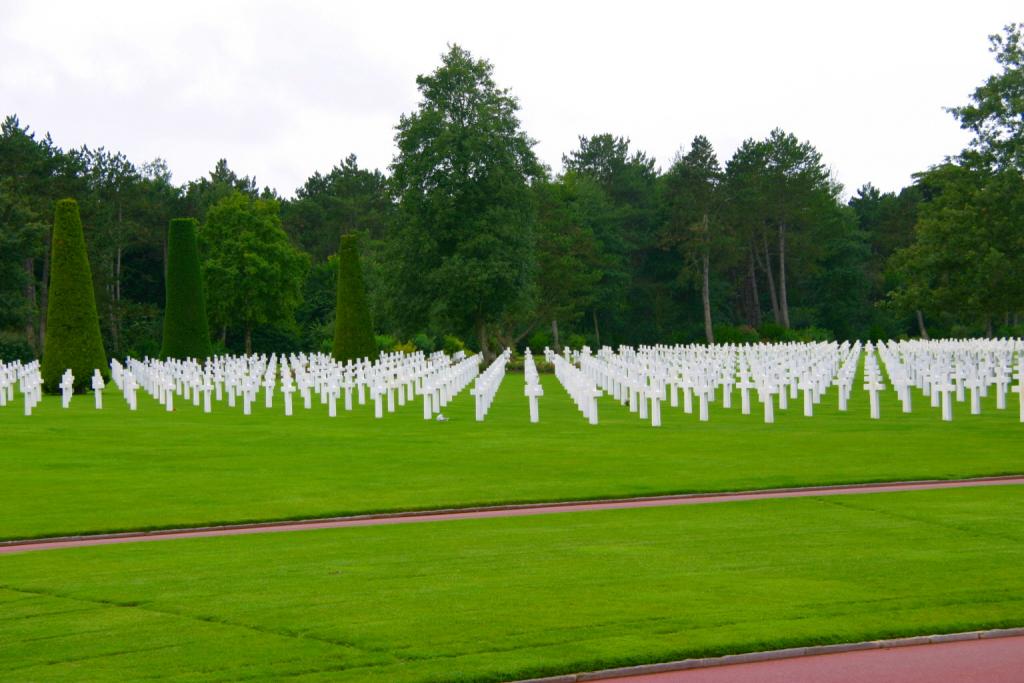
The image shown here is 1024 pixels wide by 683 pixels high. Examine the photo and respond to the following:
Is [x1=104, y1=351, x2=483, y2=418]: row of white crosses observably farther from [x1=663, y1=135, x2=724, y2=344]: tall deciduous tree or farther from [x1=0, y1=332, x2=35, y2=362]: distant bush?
[x1=663, y1=135, x2=724, y2=344]: tall deciduous tree

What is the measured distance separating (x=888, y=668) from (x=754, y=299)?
83168 mm

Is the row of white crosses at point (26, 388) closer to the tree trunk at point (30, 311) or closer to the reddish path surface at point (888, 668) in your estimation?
the tree trunk at point (30, 311)

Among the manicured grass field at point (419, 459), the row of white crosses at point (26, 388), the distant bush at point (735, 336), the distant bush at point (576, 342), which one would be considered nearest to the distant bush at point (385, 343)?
the distant bush at point (576, 342)

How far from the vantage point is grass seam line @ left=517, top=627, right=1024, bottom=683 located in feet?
21.7

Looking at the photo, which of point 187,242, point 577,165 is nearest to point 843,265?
point 577,165

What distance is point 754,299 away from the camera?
290ft

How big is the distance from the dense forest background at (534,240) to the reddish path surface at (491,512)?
35555mm

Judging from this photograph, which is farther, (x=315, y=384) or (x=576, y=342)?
(x=576, y=342)

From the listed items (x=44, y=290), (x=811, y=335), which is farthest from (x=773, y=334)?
(x=44, y=290)

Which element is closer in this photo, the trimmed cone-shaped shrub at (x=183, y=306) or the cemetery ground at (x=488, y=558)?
the cemetery ground at (x=488, y=558)

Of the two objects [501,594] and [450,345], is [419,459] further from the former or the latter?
[450,345]

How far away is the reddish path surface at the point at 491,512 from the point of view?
38.3 ft

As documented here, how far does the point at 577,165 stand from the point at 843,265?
887 inches

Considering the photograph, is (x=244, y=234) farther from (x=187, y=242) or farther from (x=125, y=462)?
(x=125, y=462)
